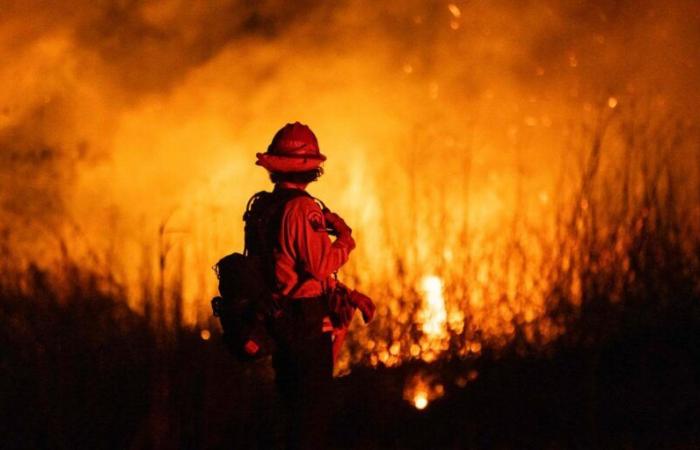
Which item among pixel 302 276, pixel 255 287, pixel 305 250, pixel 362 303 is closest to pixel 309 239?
pixel 305 250

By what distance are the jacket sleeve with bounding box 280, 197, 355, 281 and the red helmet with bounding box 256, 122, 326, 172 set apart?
153 millimetres

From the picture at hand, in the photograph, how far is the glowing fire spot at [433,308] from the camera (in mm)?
6883

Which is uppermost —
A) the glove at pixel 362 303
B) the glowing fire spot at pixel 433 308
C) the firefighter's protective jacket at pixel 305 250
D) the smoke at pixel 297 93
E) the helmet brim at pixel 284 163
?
the smoke at pixel 297 93

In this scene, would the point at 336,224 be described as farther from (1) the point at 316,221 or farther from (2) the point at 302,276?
(2) the point at 302,276

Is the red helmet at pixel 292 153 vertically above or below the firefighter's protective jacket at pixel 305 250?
above

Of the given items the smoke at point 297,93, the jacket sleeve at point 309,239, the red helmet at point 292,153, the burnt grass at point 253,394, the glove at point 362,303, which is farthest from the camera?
the smoke at point 297,93

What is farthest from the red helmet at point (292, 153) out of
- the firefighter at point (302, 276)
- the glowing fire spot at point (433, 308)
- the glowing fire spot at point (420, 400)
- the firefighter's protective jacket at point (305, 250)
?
the glowing fire spot at point (420, 400)

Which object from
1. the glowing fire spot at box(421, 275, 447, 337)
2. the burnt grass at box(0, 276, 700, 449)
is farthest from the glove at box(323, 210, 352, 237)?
the glowing fire spot at box(421, 275, 447, 337)

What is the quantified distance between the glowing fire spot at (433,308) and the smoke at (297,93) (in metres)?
1.22

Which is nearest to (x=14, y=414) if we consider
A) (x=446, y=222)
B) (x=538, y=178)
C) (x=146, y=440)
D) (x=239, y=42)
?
(x=146, y=440)

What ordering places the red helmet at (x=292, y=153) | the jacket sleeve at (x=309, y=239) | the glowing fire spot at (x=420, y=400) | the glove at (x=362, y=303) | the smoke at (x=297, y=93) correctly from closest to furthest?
1. the jacket sleeve at (x=309, y=239)
2. the red helmet at (x=292, y=153)
3. the glove at (x=362, y=303)
4. the glowing fire spot at (x=420, y=400)
5. the smoke at (x=297, y=93)

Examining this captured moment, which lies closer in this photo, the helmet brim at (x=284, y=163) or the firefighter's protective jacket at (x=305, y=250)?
the firefighter's protective jacket at (x=305, y=250)

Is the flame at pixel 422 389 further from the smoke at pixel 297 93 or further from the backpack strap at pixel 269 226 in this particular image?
the backpack strap at pixel 269 226

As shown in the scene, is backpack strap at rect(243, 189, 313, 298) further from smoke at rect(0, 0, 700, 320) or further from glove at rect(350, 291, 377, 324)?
smoke at rect(0, 0, 700, 320)
